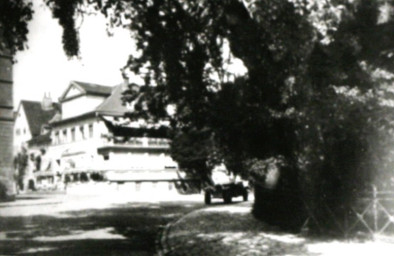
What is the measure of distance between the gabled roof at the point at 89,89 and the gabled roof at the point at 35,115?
51.1ft

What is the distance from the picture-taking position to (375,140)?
12203 mm

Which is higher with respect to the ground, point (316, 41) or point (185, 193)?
point (316, 41)

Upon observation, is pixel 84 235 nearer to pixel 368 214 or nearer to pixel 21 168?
pixel 368 214

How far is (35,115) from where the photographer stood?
8100 cm

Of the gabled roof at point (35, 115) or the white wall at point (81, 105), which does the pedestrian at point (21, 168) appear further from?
the white wall at point (81, 105)

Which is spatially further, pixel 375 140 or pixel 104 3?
pixel 104 3

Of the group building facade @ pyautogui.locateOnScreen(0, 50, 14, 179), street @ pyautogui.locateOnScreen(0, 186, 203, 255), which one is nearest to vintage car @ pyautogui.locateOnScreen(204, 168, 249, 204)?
street @ pyautogui.locateOnScreen(0, 186, 203, 255)

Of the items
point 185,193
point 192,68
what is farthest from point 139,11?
point 185,193

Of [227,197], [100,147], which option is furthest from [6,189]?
[227,197]

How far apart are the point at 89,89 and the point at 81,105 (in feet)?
7.51

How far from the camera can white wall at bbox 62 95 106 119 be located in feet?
204

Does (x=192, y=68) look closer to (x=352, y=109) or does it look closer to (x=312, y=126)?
(x=312, y=126)

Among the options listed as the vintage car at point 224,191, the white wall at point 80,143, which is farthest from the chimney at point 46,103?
the vintage car at point 224,191

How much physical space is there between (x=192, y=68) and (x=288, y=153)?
387 centimetres
